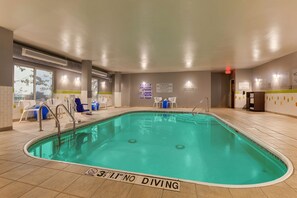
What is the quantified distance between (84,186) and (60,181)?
1.04ft

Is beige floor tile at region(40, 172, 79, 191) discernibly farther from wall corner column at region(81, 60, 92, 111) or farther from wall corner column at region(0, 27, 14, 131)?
wall corner column at region(81, 60, 92, 111)

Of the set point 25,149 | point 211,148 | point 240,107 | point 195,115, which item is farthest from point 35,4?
point 240,107

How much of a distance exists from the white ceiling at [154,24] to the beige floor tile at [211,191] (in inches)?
115

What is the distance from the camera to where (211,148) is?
3.70 meters

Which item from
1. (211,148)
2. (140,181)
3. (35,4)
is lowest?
(211,148)

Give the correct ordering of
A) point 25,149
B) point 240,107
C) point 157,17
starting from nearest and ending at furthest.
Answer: point 25,149 → point 157,17 → point 240,107

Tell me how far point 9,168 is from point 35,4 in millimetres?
2810

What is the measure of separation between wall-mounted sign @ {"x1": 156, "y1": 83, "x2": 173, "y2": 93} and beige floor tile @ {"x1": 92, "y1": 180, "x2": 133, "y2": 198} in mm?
10540

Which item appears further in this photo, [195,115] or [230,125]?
[195,115]

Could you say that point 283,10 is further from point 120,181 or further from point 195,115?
point 195,115

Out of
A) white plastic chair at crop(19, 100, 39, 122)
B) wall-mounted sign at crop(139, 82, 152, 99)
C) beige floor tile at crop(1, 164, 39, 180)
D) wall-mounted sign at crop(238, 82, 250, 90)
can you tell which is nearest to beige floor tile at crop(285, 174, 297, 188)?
beige floor tile at crop(1, 164, 39, 180)

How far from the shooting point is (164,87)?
12055mm

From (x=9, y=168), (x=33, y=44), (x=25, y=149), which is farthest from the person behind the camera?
(x=33, y=44)

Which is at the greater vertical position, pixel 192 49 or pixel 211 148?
pixel 192 49
